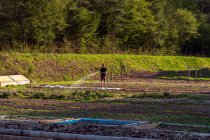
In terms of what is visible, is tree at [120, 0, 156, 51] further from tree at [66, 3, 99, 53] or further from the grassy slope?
tree at [66, 3, 99, 53]

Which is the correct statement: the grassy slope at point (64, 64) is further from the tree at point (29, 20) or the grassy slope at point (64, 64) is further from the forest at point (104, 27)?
the forest at point (104, 27)

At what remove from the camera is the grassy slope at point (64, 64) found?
47.2 meters

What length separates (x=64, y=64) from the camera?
5178 centimetres

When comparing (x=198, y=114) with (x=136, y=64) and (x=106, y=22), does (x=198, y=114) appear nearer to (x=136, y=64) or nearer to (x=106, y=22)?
(x=136, y=64)

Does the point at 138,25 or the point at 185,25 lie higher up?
the point at 185,25

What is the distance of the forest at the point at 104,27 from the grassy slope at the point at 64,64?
3.98m

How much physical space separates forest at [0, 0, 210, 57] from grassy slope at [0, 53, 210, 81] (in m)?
3.98

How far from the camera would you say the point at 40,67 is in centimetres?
4900

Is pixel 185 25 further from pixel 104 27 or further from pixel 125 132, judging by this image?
pixel 125 132

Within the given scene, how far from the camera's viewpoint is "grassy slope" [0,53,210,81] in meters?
47.2

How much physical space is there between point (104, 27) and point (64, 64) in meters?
17.6

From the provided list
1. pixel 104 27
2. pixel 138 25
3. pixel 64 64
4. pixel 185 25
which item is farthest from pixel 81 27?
pixel 185 25

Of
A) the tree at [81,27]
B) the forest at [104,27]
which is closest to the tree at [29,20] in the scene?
the forest at [104,27]

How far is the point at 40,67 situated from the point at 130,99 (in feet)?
81.4
